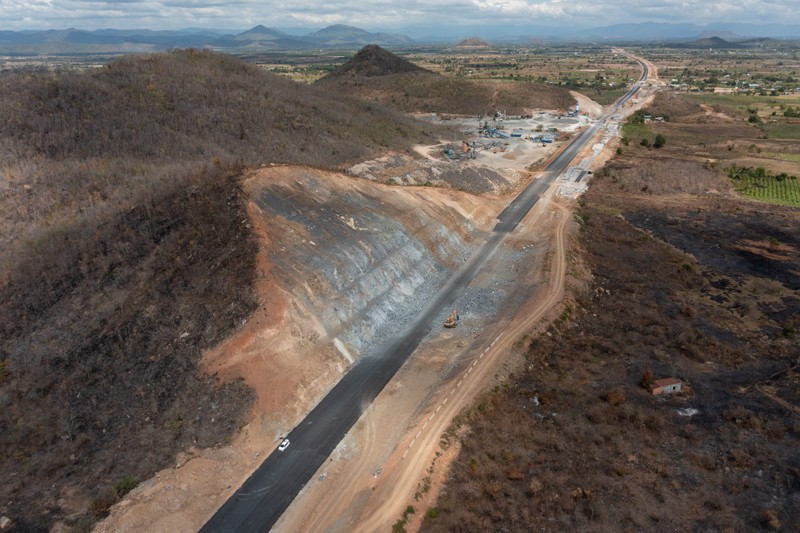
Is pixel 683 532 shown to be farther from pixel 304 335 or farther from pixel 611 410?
pixel 304 335

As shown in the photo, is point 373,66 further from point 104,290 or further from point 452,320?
point 104,290

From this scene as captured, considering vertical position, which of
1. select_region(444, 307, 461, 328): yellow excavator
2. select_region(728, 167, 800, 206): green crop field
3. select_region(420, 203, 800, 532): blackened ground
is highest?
select_region(728, 167, 800, 206): green crop field

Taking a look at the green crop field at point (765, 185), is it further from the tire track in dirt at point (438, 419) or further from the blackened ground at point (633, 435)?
the tire track in dirt at point (438, 419)

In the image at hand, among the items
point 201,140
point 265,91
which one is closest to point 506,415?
point 201,140

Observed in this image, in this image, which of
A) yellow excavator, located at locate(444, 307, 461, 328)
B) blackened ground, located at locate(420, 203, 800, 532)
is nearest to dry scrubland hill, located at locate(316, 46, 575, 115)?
blackened ground, located at locate(420, 203, 800, 532)

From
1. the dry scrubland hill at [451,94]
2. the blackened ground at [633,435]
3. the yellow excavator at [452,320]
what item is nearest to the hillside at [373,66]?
the dry scrubland hill at [451,94]

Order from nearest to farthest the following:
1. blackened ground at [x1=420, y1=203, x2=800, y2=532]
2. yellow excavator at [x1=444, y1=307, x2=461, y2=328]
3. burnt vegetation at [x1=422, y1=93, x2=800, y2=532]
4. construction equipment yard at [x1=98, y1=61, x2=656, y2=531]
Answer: blackened ground at [x1=420, y1=203, x2=800, y2=532] < burnt vegetation at [x1=422, y1=93, x2=800, y2=532] < construction equipment yard at [x1=98, y1=61, x2=656, y2=531] < yellow excavator at [x1=444, y1=307, x2=461, y2=328]

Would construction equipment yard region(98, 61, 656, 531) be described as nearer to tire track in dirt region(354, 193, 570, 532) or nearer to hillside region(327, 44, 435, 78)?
tire track in dirt region(354, 193, 570, 532)
